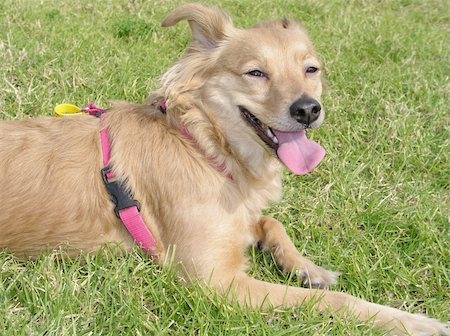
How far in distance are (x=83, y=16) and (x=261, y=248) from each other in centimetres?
406

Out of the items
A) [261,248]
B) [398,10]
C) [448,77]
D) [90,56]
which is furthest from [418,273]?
[398,10]

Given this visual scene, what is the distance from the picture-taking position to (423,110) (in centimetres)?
457

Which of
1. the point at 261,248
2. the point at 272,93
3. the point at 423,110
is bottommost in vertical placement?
the point at 261,248

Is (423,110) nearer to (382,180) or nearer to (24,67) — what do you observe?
(382,180)

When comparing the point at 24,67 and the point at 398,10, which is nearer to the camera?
the point at 24,67

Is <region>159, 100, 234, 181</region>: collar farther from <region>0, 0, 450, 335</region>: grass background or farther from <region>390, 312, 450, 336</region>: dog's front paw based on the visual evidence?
<region>390, 312, 450, 336</region>: dog's front paw

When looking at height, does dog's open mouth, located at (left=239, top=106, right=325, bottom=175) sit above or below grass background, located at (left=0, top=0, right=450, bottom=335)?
above

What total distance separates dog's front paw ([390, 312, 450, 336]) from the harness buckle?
1495 mm

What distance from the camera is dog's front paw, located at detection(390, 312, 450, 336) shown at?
247 centimetres

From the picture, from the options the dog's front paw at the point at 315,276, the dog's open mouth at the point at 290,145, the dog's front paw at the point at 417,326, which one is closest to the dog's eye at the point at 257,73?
the dog's open mouth at the point at 290,145

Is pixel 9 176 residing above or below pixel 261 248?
above

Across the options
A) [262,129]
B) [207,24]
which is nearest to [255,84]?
[262,129]

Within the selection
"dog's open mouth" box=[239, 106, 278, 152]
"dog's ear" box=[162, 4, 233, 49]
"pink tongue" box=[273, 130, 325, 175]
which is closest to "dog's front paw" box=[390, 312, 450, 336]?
"pink tongue" box=[273, 130, 325, 175]

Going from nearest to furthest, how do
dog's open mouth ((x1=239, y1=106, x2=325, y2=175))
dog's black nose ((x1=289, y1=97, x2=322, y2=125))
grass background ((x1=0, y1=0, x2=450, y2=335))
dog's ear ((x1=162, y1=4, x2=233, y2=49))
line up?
grass background ((x1=0, y1=0, x2=450, y2=335)), dog's black nose ((x1=289, y1=97, x2=322, y2=125)), dog's open mouth ((x1=239, y1=106, x2=325, y2=175)), dog's ear ((x1=162, y1=4, x2=233, y2=49))
